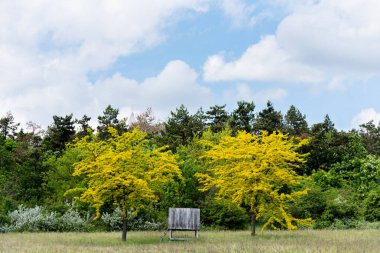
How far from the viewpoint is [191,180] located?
33.4 metres

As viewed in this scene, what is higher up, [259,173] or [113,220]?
[259,173]

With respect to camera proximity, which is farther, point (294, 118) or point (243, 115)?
point (294, 118)

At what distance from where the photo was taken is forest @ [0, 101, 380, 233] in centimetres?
2377

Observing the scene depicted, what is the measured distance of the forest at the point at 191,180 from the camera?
23.8 metres

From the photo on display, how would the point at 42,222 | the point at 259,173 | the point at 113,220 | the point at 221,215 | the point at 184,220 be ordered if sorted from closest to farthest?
the point at 259,173 < the point at 184,220 < the point at 42,222 < the point at 113,220 < the point at 221,215

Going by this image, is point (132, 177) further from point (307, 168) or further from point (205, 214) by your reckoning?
point (307, 168)

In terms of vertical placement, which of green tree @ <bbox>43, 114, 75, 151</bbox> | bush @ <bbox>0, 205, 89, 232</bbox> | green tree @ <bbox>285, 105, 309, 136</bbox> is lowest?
bush @ <bbox>0, 205, 89, 232</bbox>

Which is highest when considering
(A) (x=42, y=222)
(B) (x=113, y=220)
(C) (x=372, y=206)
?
(C) (x=372, y=206)

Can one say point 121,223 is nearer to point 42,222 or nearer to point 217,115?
point 42,222

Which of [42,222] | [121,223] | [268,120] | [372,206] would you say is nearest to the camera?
[42,222]

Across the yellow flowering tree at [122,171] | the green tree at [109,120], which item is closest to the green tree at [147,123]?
the green tree at [109,120]

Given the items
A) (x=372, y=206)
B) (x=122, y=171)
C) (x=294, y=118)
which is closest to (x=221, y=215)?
(x=122, y=171)

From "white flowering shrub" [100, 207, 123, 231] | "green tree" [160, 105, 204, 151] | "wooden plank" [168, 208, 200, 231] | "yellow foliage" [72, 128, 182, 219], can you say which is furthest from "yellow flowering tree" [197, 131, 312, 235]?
"green tree" [160, 105, 204, 151]

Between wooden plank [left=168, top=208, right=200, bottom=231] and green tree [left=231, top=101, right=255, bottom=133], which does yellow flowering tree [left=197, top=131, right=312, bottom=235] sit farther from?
green tree [left=231, top=101, right=255, bottom=133]
